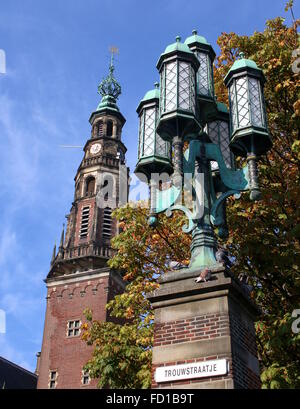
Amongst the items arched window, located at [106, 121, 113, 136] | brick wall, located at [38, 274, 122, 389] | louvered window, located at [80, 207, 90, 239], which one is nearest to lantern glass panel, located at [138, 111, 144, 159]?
brick wall, located at [38, 274, 122, 389]

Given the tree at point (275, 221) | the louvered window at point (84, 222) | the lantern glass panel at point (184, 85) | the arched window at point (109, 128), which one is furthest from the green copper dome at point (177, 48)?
the arched window at point (109, 128)

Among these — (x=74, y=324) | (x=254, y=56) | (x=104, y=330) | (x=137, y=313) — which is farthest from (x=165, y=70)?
(x=74, y=324)

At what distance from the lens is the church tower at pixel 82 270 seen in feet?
134

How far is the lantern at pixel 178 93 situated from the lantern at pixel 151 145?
1.25 ft

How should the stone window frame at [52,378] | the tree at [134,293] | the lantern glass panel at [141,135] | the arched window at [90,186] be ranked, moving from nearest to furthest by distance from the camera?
the lantern glass panel at [141,135]
the tree at [134,293]
the stone window frame at [52,378]
the arched window at [90,186]

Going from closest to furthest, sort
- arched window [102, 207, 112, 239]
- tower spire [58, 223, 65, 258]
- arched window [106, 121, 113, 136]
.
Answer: tower spire [58, 223, 65, 258]
arched window [102, 207, 112, 239]
arched window [106, 121, 113, 136]

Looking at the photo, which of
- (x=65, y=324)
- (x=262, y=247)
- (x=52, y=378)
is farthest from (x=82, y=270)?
(x=262, y=247)

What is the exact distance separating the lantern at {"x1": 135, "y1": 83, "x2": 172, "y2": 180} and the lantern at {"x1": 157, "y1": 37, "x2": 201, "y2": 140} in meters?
0.38

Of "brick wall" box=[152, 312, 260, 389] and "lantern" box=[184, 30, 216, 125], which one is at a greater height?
"lantern" box=[184, 30, 216, 125]

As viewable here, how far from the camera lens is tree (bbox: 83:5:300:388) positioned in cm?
991

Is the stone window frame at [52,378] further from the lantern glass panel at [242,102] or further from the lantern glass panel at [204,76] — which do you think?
the lantern glass panel at [242,102]

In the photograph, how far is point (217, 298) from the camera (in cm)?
678

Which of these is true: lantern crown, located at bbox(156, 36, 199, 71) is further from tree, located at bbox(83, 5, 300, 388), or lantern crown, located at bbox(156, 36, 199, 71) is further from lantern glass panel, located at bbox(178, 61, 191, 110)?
tree, located at bbox(83, 5, 300, 388)
